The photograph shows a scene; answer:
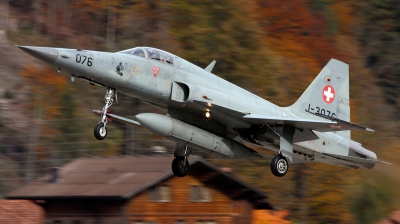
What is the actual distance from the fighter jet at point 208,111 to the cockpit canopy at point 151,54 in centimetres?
2

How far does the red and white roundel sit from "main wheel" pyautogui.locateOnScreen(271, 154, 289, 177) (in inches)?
107

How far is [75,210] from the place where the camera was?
25.7m

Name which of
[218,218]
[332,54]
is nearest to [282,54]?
[332,54]

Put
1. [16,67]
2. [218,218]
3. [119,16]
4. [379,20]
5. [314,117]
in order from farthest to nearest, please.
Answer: [379,20] < [119,16] < [16,67] < [218,218] < [314,117]

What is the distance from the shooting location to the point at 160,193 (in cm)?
2514

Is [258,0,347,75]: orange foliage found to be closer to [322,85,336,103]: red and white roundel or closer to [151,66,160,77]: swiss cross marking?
[322,85,336,103]: red and white roundel

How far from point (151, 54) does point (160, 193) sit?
9.41m

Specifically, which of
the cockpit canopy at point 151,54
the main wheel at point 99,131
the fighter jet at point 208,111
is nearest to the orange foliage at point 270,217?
the fighter jet at point 208,111

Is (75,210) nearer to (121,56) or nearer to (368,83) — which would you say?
(121,56)

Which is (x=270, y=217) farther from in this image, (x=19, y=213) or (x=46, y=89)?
(x=46, y=89)

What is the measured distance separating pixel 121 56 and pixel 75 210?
431 inches

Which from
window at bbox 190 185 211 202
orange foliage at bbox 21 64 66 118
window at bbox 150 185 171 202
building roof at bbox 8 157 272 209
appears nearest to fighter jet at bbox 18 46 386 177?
building roof at bbox 8 157 272 209

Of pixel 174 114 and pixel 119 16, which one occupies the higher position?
pixel 119 16

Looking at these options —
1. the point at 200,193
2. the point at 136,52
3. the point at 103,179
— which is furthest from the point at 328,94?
the point at 103,179
